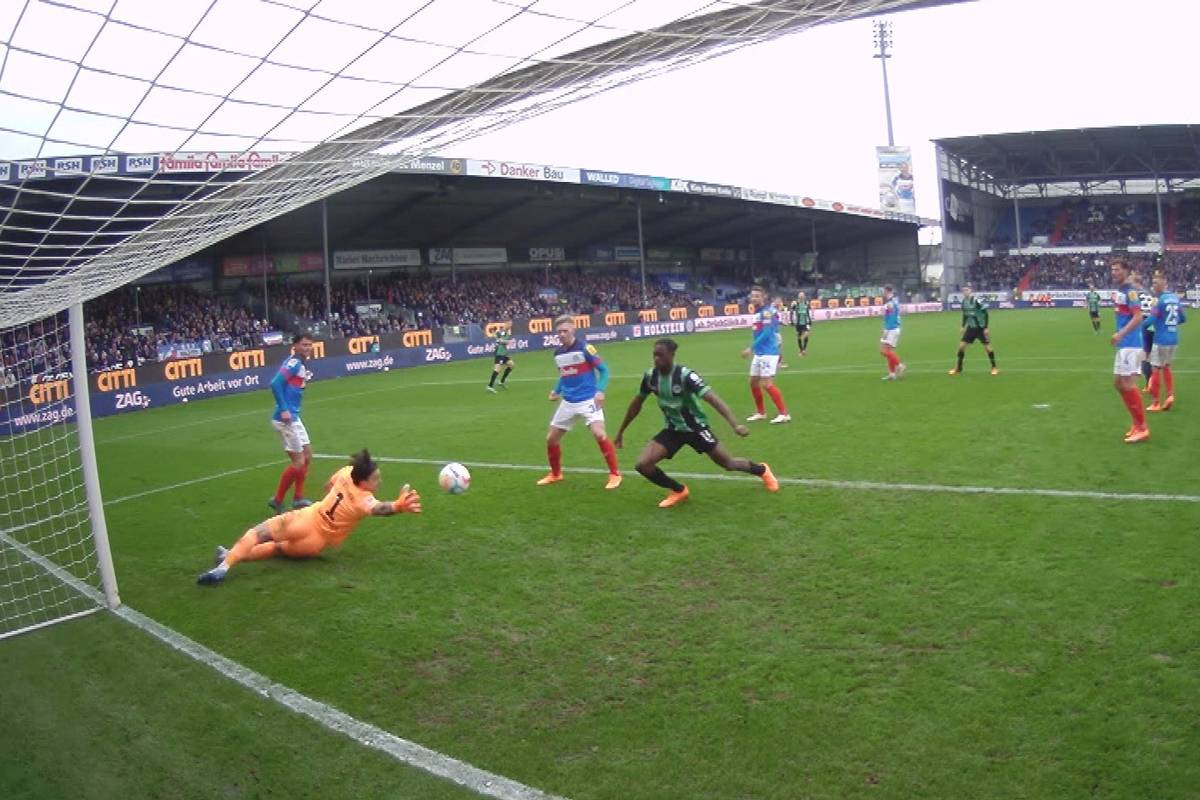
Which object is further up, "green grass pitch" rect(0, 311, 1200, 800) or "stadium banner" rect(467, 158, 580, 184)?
"stadium banner" rect(467, 158, 580, 184)

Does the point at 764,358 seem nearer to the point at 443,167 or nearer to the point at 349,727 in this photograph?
the point at 349,727

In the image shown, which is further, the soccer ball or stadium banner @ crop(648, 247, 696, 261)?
stadium banner @ crop(648, 247, 696, 261)

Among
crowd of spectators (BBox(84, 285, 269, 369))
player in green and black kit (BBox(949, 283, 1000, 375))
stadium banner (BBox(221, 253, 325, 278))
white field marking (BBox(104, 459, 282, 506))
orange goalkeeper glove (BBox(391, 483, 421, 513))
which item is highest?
stadium banner (BBox(221, 253, 325, 278))

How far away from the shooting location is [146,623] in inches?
265

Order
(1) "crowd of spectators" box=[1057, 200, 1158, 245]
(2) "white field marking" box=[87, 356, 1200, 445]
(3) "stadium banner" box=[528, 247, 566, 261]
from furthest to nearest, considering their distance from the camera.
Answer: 1. (1) "crowd of spectators" box=[1057, 200, 1158, 245]
2. (3) "stadium banner" box=[528, 247, 566, 261]
3. (2) "white field marking" box=[87, 356, 1200, 445]

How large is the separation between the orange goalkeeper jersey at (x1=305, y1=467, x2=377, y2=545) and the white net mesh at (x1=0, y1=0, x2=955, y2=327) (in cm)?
236

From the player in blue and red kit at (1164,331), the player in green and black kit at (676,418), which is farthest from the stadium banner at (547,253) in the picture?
the player in green and black kit at (676,418)

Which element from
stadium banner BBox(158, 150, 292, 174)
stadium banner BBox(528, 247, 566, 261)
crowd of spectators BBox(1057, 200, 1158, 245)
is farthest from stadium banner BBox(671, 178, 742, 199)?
stadium banner BBox(158, 150, 292, 174)

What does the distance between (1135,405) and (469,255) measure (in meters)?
42.7

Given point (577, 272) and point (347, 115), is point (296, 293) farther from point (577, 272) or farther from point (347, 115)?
point (347, 115)

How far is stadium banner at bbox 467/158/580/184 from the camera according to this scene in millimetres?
37094

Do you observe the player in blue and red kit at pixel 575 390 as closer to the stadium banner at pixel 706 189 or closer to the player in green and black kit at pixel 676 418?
the player in green and black kit at pixel 676 418

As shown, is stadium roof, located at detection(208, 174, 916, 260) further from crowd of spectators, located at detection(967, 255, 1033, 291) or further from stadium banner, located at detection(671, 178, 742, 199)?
crowd of spectators, located at detection(967, 255, 1033, 291)

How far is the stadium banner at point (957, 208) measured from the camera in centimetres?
5988
